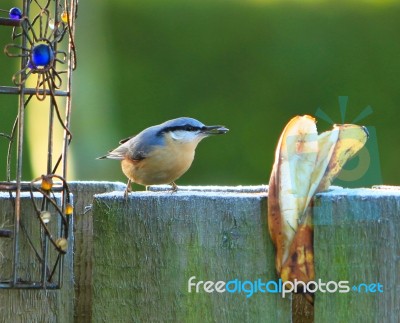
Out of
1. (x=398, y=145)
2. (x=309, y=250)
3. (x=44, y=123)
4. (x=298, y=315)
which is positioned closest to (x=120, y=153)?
(x=298, y=315)

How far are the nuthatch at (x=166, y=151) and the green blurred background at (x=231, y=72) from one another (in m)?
2.49

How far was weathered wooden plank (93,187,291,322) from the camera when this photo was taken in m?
2.08

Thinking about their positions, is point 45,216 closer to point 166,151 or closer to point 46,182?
→ point 46,182

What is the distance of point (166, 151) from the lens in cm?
330

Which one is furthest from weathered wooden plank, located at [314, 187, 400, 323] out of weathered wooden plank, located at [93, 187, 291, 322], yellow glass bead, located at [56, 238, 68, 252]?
yellow glass bead, located at [56, 238, 68, 252]

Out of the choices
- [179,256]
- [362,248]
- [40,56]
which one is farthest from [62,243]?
[362,248]

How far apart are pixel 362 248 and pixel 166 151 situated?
1.37 m

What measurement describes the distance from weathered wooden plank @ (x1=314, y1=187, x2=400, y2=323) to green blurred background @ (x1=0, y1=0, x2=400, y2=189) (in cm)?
382

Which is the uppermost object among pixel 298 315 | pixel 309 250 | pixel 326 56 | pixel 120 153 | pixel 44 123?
pixel 326 56

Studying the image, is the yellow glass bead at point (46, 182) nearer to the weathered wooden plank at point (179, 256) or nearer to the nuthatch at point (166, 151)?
the weathered wooden plank at point (179, 256)

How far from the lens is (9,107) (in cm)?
584

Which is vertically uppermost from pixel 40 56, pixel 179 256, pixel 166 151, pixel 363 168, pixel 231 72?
pixel 231 72

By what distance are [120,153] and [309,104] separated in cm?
272

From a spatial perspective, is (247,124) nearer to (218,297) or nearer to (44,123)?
(44,123)
